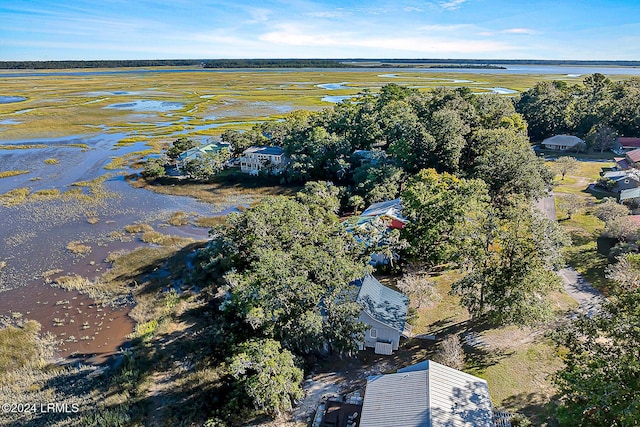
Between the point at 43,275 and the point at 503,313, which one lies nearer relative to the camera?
the point at 503,313

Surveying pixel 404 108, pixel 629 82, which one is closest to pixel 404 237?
pixel 404 108

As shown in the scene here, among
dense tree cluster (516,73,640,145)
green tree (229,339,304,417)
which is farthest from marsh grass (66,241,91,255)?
dense tree cluster (516,73,640,145)

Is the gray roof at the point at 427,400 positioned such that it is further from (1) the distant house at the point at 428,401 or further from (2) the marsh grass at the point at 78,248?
(2) the marsh grass at the point at 78,248

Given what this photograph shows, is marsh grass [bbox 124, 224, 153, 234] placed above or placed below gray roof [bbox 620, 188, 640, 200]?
below

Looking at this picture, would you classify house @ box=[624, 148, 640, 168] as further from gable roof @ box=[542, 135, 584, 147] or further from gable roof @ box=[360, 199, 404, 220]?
gable roof @ box=[360, 199, 404, 220]

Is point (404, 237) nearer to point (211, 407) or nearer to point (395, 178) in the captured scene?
point (395, 178)

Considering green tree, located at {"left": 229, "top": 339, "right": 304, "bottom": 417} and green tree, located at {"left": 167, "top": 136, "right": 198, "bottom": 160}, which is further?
green tree, located at {"left": 167, "top": 136, "right": 198, "bottom": 160}
